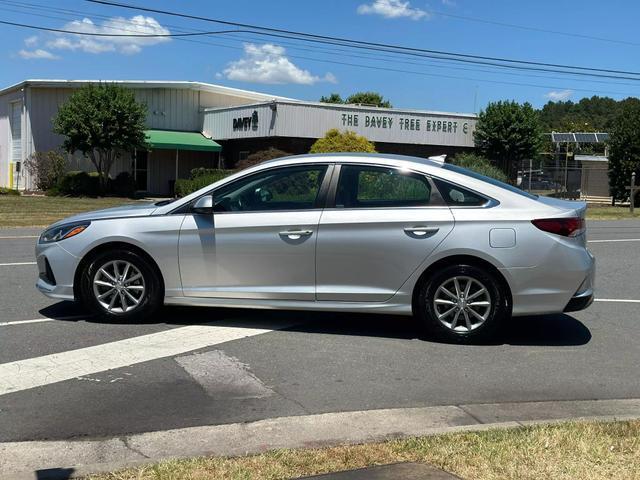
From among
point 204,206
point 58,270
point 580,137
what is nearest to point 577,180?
point 580,137

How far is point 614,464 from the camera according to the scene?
3602 mm

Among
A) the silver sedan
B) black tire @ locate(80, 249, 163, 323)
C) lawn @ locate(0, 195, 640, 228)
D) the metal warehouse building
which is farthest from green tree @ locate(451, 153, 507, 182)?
black tire @ locate(80, 249, 163, 323)

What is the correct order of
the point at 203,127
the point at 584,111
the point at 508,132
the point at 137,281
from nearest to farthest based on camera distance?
the point at 137,281, the point at 508,132, the point at 203,127, the point at 584,111

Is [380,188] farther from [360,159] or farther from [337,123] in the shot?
[337,123]

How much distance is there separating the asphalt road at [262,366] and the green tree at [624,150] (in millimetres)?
30409

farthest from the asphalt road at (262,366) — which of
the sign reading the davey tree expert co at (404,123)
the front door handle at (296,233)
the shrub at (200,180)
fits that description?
the sign reading the davey tree expert co at (404,123)

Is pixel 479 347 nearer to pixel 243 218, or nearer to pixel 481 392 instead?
pixel 481 392

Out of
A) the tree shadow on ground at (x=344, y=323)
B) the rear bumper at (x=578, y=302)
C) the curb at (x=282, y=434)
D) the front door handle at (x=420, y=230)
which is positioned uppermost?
the front door handle at (x=420, y=230)

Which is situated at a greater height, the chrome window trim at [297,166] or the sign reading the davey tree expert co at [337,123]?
the sign reading the davey tree expert co at [337,123]

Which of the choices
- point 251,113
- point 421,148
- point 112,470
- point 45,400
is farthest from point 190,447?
point 421,148

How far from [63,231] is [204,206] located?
1.51 meters

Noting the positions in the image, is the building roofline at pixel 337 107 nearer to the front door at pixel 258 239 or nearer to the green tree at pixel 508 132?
the green tree at pixel 508 132

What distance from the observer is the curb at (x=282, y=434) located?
3.65 m

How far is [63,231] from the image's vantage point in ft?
21.5
